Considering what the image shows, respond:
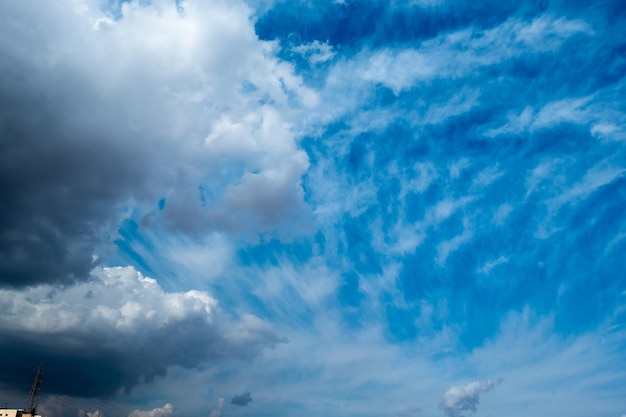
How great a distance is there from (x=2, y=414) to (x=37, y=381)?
36.2 metres

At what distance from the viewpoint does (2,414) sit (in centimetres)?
18800

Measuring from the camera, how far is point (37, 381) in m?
177

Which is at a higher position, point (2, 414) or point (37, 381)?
point (37, 381)
